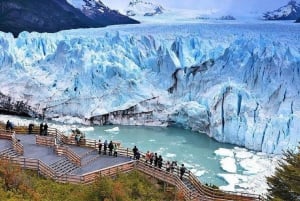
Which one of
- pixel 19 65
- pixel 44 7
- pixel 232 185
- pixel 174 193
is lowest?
pixel 232 185

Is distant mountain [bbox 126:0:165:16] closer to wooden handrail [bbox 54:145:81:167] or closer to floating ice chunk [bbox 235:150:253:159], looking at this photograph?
floating ice chunk [bbox 235:150:253:159]

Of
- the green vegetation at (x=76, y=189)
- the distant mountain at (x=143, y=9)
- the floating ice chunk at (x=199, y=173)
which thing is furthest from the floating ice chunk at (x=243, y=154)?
the distant mountain at (x=143, y=9)

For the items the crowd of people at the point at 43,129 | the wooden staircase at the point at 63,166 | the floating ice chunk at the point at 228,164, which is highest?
the crowd of people at the point at 43,129

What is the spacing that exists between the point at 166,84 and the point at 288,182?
1307 cm

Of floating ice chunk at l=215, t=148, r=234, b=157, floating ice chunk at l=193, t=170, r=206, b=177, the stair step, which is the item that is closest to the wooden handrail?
the stair step

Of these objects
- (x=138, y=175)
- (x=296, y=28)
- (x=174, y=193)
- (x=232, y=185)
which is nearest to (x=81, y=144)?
(x=138, y=175)

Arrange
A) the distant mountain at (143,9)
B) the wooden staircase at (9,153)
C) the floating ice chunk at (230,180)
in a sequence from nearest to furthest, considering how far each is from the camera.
A: 1. the wooden staircase at (9,153)
2. the floating ice chunk at (230,180)
3. the distant mountain at (143,9)

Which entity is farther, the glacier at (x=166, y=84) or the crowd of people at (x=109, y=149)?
the glacier at (x=166, y=84)

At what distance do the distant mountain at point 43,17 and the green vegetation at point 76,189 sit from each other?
27474 millimetres

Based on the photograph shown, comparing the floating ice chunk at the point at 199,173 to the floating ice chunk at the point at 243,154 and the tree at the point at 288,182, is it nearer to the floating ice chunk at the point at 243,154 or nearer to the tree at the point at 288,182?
the floating ice chunk at the point at 243,154

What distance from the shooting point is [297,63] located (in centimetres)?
1841

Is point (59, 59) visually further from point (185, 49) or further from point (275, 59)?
point (275, 59)

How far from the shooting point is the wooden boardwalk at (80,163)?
30.6 feet

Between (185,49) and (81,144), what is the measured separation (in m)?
12.0
